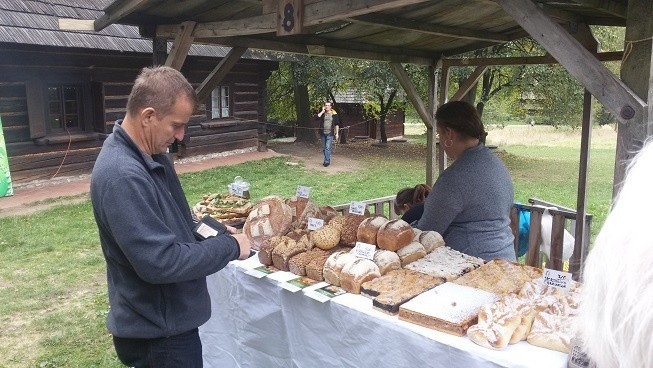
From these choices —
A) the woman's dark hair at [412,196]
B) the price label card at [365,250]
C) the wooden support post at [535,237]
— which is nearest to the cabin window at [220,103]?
the woman's dark hair at [412,196]

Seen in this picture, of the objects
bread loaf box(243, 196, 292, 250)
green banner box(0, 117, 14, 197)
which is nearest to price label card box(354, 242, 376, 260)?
bread loaf box(243, 196, 292, 250)

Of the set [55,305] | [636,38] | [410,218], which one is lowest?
[55,305]

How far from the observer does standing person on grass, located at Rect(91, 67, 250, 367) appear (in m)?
1.80

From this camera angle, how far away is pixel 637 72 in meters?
2.17

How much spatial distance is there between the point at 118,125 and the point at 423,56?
444cm

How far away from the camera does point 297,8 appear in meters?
3.32

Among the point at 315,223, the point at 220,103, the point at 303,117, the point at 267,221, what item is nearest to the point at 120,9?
the point at 267,221

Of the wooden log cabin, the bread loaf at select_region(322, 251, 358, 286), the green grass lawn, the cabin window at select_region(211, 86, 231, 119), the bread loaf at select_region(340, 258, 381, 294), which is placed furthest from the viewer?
the cabin window at select_region(211, 86, 231, 119)

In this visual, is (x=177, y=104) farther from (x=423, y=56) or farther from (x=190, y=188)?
(x=190, y=188)

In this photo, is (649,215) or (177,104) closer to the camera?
(649,215)

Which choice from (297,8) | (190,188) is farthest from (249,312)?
(190,188)

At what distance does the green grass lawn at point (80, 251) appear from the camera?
425cm

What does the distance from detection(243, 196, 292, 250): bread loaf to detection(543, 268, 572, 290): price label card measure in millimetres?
1595

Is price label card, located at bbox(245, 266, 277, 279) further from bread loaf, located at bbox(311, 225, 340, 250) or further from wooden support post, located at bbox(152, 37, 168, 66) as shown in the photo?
wooden support post, located at bbox(152, 37, 168, 66)
